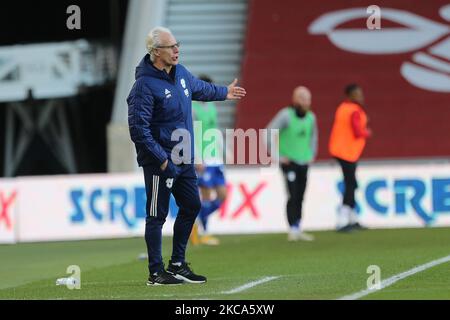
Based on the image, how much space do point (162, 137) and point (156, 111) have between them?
0.77 ft

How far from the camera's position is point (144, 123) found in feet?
36.7

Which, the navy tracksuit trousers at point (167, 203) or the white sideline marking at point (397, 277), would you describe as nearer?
the white sideline marking at point (397, 277)

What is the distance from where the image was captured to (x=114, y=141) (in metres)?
24.9

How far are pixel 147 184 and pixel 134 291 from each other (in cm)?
96

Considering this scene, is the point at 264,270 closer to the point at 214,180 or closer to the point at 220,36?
the point at 214,180

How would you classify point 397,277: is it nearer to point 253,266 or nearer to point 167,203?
point 167,203
